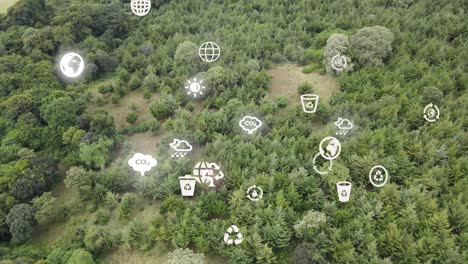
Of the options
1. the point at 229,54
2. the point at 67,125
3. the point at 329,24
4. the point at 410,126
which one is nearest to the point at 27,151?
the point at 67,125

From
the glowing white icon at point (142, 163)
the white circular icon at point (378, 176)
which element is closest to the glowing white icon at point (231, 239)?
the glowing white icon at point (142, 163)

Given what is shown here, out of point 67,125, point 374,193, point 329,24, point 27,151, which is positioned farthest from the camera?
point 329,24

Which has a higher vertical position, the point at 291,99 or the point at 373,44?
the point at 373,44

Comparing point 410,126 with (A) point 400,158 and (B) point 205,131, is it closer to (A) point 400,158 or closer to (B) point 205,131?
(A) point 400,158

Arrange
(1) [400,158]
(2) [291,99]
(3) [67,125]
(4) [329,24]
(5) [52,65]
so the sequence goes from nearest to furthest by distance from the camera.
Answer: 1. (1) [400,158]
2. (3) [67,125]
3. (2) [291,99]
4. (5) [52,65]
5. (4) [329,24]

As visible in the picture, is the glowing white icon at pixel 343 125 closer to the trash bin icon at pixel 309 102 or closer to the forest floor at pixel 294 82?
the trash bin icon at pixel 309 102

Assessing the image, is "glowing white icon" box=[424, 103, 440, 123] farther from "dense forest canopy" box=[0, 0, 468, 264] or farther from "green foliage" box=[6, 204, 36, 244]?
"green foliage" box=[6, 204, 36, 244]
